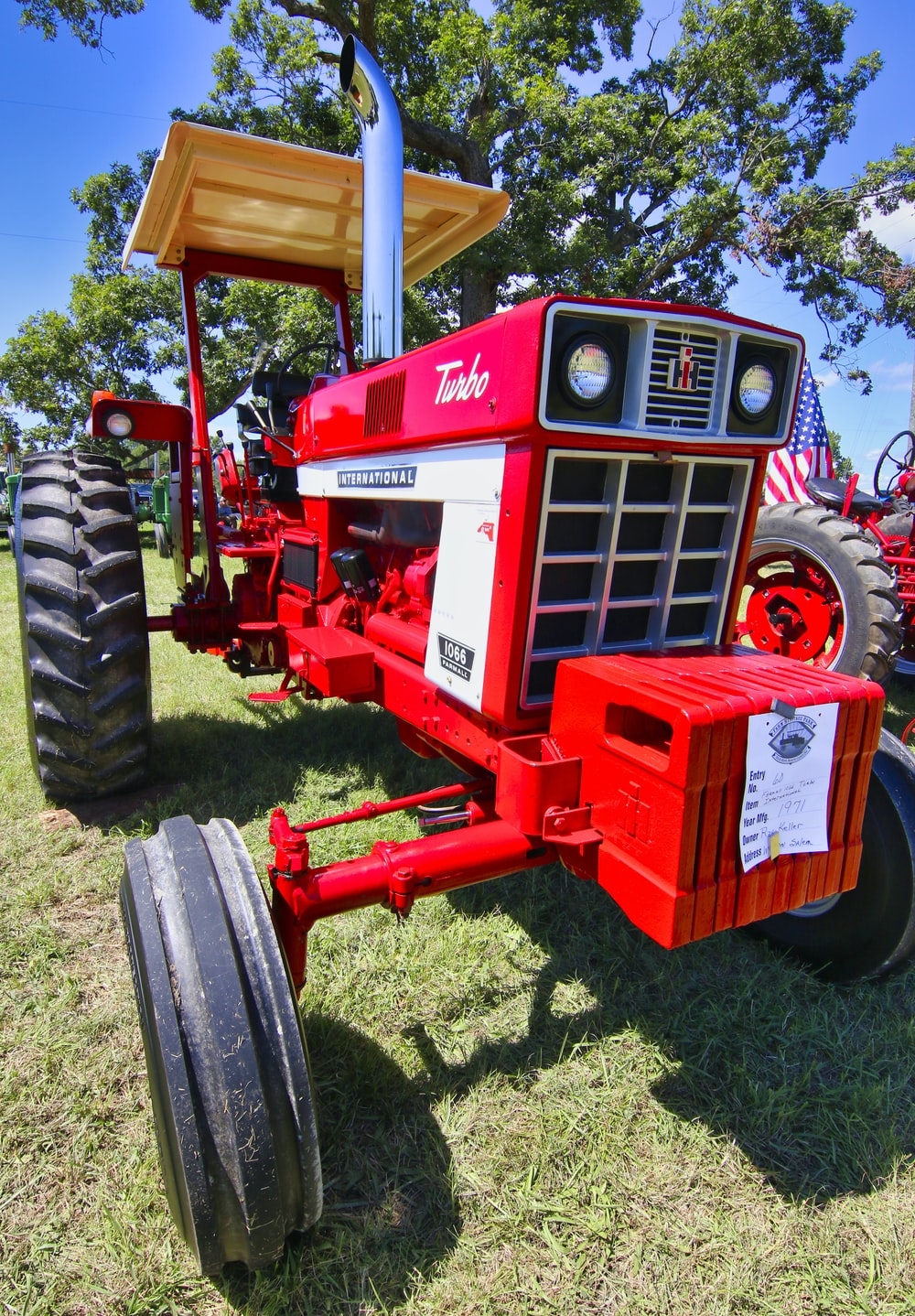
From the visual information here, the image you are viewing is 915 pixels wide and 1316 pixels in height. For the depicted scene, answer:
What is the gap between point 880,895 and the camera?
2.10 meters

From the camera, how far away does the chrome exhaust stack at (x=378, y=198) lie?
2990 mm

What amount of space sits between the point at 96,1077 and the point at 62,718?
1.31 m

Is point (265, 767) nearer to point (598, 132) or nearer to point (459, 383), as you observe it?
point (459, 383)

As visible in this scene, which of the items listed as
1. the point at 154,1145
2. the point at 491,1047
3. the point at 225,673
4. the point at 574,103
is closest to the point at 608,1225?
the point at 491,1047

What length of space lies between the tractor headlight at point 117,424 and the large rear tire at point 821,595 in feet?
10.4

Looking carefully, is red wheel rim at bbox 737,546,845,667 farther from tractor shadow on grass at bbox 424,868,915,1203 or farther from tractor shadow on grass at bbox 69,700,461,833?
tractor shadow on grass at bbox 424,868,915,1203

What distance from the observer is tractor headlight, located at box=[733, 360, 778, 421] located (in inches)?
71.8

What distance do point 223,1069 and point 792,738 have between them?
119cm

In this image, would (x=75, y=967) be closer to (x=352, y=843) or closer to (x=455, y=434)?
(x=352, y=843)

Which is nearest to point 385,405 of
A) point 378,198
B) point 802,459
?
point 378,198

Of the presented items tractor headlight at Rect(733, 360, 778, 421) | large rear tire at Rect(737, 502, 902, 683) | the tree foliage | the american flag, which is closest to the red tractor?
large rear tire at Rect(737, 502, 902, 683)

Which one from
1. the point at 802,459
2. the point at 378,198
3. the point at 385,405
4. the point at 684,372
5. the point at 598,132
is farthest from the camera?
the point at 598,132

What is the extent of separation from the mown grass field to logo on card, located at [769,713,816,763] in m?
0.91

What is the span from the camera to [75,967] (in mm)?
2293
